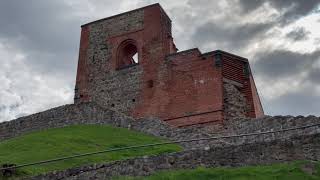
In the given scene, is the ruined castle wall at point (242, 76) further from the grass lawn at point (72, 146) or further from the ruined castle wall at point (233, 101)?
the grass lawn at point (72, 146)

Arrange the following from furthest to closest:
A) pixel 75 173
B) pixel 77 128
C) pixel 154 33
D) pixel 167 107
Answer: pixel 154 33
pixel 167 107
pixel 77 128
pixel 75 173

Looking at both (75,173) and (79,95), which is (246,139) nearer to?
(75,173)

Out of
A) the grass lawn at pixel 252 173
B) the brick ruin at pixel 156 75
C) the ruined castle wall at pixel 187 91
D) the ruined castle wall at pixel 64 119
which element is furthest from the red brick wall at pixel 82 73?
the grass lawn at pixel 252 173

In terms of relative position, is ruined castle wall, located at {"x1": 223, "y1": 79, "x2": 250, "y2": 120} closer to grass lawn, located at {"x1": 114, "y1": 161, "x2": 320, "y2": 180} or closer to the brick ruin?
the brick ruin

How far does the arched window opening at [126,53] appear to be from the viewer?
35.0 m

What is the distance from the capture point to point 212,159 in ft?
50.3

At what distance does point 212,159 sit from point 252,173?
5.55ft

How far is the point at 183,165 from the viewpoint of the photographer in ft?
51.1

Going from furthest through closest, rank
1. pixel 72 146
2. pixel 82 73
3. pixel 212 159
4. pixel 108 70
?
pixel 82 73 < pixel 108 70 < pixel 72 146 < pixel 212 159

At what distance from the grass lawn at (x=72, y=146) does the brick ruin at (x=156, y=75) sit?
4.61 meters

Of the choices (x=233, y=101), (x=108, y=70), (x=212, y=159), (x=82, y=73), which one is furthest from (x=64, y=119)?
(x=212, y=159)

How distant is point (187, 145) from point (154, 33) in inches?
516

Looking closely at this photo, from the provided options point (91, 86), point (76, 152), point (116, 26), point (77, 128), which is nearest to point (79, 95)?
point (91, 86)

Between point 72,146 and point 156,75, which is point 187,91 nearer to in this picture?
point 156,75
